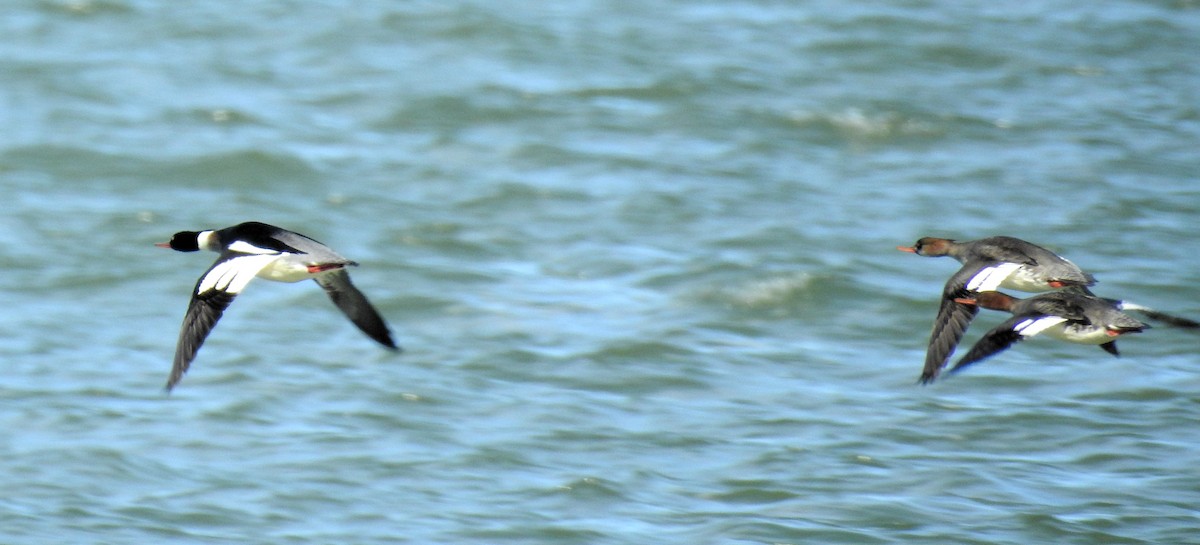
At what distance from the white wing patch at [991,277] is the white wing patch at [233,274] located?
2910 mm

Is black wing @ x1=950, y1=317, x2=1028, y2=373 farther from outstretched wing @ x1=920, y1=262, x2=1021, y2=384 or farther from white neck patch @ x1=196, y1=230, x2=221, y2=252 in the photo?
white neck patch @ x1=196, y1=230, x2=221, y2=252

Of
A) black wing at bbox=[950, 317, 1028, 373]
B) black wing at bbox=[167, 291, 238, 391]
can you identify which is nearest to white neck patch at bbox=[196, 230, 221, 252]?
black wing at bbox=[167, 291, 238, 391]

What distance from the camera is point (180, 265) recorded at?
40.8ft

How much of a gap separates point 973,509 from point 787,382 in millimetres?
2049

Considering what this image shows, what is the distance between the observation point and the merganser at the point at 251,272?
6293mm

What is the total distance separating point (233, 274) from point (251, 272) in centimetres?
7

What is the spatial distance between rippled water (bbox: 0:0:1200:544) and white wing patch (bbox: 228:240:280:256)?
A: 195 cm

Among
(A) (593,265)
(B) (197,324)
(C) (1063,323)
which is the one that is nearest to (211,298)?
(B) (197,324)

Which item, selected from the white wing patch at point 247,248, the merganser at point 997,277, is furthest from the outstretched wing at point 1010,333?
the white wing patch at point 247,248

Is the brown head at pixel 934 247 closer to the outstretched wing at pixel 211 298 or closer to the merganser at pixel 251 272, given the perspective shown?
the merganser at pixel 251 272

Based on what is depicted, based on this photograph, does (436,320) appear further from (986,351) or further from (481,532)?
(986,351)

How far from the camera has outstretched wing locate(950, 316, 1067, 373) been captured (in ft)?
22.2

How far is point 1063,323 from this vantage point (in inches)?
272

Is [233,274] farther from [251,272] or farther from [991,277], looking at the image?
[991,277]
